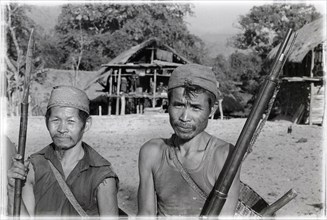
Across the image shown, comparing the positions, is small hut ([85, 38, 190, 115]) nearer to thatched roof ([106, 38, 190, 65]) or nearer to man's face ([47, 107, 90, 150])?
thatched roof ([106, 38, 190, 65])

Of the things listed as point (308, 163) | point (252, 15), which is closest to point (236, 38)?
point (252, 15)

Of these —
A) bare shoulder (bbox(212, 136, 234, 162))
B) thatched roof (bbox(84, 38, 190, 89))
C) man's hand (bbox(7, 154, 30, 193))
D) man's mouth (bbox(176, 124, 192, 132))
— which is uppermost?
thatched roof (bbox(84, 38, 190, 89))

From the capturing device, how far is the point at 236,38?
32188 millimetres

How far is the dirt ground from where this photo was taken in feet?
21.6

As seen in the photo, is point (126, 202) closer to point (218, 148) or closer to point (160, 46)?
point (218, 148)

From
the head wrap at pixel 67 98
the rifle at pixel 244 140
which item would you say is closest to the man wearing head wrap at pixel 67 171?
the head wrap at pixel 67 98

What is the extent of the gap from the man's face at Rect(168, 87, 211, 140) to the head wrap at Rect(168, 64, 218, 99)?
0.14 ft

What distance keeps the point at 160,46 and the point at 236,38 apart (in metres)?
11.4

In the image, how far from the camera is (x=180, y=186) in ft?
7.95

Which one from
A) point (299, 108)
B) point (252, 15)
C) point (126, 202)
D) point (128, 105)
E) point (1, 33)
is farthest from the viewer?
point (252, 15)

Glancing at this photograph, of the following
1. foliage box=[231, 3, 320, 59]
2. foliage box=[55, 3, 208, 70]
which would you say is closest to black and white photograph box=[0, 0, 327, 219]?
foliage box=[231, 3, 320, 59]

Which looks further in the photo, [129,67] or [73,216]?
[129,67]

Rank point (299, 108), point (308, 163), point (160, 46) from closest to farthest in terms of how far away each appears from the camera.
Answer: point (308, 163) < point (299, 108) < point (160, 46)

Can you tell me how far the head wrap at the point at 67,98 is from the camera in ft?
8.52
